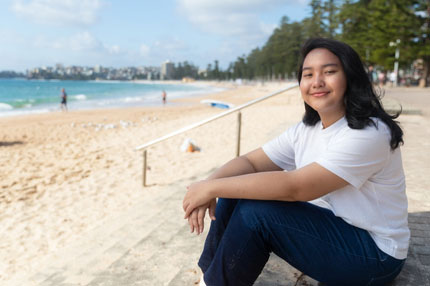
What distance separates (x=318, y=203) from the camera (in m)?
1.44

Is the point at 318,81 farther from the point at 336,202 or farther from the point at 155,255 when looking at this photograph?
the point at 155,255

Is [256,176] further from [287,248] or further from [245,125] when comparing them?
[245,125]

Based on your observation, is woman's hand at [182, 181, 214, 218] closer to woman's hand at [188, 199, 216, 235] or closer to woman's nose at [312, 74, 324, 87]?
woman's hand at [188, 199, 216, 235]

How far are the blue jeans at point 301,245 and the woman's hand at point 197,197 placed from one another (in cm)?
17

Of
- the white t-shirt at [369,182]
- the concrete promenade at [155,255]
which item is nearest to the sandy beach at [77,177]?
the concrete promenade at [155,255]

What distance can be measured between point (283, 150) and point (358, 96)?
1.71 feet

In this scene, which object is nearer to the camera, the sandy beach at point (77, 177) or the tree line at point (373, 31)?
the sandy beach at point (77, 177)

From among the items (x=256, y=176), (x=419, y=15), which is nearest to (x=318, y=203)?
(x=256, y=176)

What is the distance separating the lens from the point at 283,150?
5.74 ft

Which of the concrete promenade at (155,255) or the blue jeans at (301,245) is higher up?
the blue jeans at (301,245)

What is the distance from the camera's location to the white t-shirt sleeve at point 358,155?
1.19m

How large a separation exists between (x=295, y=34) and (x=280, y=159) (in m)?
61.9

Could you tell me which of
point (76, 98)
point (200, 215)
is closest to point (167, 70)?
point (76, 98)

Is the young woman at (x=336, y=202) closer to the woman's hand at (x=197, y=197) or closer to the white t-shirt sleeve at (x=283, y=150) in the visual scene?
the woman's hand at (x=197, y=197)
